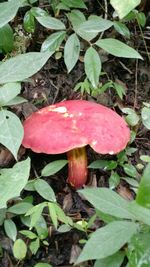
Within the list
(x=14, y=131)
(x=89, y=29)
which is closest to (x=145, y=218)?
(x=14, y=131)

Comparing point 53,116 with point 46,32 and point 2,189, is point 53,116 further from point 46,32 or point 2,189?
point 46,32

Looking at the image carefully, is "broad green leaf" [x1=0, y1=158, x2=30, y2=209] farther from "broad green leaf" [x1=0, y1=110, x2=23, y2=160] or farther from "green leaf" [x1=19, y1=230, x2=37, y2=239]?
"green leaf" [x1=19, y1=230, x2=37, y2=239]

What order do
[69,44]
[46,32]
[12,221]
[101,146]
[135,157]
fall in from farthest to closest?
[46,32] < [135,157] < [69,44] < [101,146] < [12,221]

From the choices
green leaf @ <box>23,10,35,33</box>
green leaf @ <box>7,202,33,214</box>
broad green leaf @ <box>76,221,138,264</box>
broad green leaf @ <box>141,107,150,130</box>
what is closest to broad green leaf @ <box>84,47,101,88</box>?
broad green leaf @ <box>141,107,150,130</box>

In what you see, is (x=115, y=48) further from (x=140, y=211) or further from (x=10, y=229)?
(x=140, y=211)

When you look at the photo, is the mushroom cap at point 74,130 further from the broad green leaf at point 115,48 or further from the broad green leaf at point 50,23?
the broad green leaf at point 50,23

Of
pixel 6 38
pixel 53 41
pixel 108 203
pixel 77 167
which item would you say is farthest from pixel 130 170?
pixel 6 38
